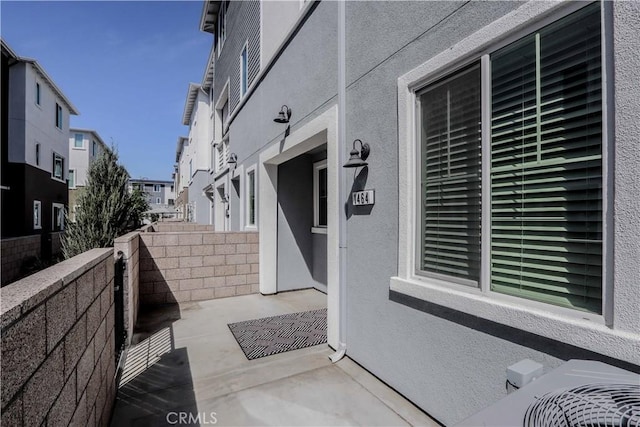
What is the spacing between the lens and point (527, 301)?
210 cm

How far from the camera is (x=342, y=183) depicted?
4.01 metres

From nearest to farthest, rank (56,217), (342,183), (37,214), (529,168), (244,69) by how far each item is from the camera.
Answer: (529,168) → (342,183) → (244,69) → (37,214) → (56,217)

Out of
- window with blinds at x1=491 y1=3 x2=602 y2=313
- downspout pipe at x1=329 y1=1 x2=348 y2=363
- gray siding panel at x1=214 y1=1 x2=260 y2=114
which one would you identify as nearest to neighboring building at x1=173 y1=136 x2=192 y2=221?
gray siding panel at x1=214 y1=1 x2=260 y2=114

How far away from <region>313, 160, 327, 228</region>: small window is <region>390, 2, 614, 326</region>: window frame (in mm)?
4054

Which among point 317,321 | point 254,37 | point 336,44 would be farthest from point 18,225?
point 336,44

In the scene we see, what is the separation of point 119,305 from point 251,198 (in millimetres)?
4722

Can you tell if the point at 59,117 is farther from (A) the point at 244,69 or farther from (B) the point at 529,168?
(B) the point at 529,168

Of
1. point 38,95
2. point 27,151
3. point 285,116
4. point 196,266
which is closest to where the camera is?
point 285,116

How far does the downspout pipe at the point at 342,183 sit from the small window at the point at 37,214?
18.0 meters

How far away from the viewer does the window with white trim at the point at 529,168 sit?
72.7 inches

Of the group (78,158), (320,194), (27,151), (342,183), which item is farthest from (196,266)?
(78,158)

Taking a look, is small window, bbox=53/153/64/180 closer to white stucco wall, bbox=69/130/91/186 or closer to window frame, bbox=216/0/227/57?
white stucco wall, bbox=69/130/91/186

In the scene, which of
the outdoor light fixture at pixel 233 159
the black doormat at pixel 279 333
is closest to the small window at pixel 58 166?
the outdoor light fixture at pixel 233 159

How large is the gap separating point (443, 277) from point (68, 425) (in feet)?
8.43
